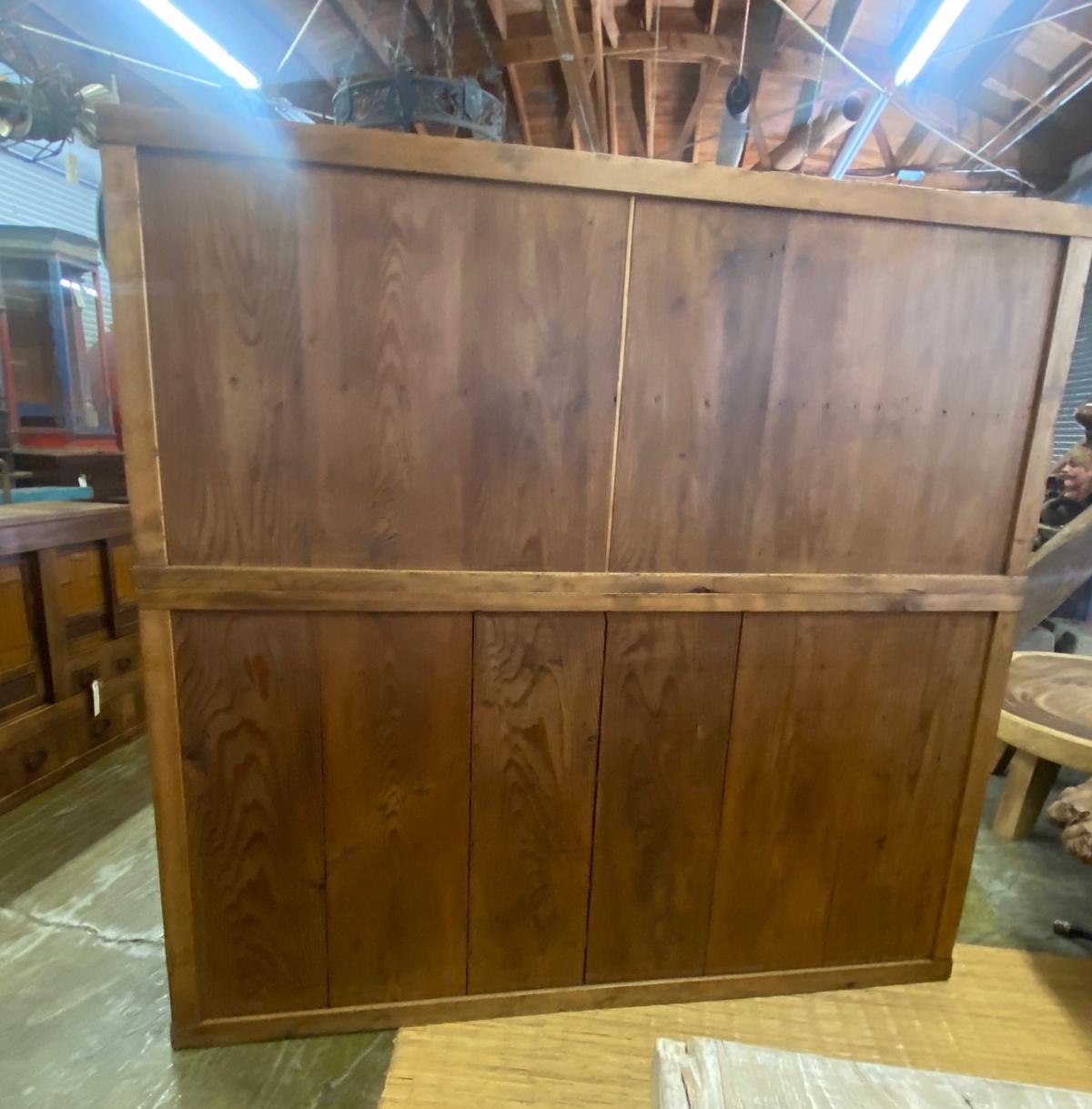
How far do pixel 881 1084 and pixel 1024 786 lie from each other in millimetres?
1853

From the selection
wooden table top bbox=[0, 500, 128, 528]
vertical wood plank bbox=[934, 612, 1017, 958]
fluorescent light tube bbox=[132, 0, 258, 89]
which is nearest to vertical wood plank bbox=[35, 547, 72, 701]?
wooden table top bbox=[0, 500, 128, 528]

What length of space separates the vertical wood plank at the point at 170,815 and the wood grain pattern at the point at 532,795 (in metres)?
0.59

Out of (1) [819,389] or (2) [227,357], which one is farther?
(1) [819,389]

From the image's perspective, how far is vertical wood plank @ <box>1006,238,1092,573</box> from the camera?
1.36m

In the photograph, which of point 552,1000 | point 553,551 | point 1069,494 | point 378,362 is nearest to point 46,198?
point 378,362

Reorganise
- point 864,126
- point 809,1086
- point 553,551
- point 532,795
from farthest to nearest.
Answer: point 864,126 < point 532,795 < point 553,551 < point 809,1086

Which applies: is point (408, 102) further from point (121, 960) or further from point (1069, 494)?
point (1069, 494)

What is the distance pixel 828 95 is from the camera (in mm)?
3760

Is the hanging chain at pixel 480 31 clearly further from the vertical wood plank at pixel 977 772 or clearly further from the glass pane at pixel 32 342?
the vertical wood plank at pixel 977 772

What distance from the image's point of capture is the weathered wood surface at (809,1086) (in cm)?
82

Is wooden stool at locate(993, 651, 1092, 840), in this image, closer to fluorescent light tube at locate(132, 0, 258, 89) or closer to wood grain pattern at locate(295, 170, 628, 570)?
wood grain pattern at locate(295, 170, 628, 570)

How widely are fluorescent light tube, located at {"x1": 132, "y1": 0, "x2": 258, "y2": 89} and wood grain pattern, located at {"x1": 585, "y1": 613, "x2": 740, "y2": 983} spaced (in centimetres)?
262

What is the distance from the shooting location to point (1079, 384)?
4141 mm

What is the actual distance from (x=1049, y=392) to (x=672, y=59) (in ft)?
10.00
